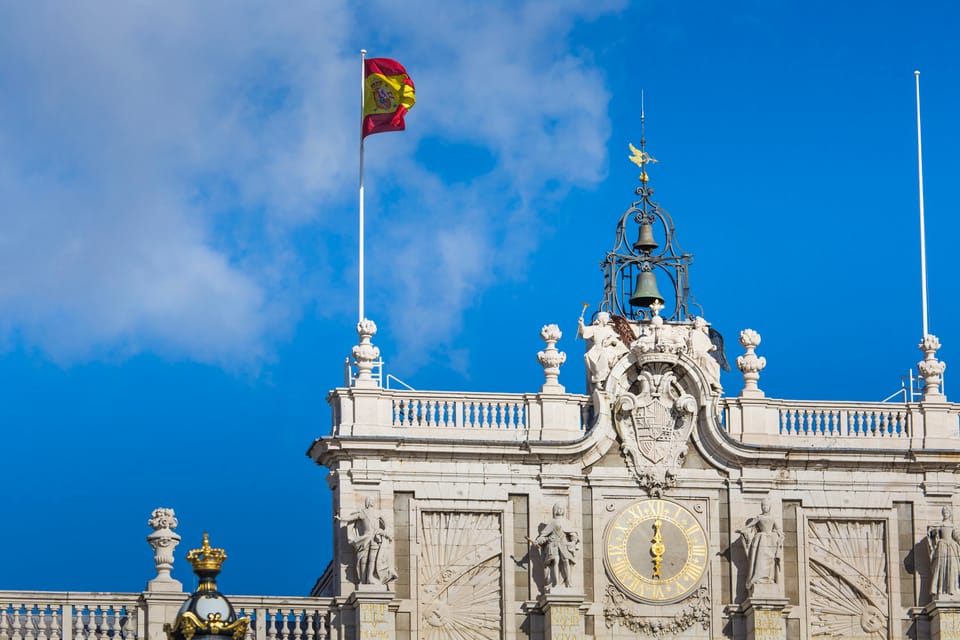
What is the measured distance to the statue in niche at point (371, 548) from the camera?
53906 mm

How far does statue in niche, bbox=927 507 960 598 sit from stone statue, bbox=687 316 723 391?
4.96m

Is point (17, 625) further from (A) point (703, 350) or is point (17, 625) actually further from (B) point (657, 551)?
(A) point (703, 350)

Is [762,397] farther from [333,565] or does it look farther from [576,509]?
[333,565]

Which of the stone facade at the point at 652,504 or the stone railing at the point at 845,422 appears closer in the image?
the stone facade at the point at 652,504

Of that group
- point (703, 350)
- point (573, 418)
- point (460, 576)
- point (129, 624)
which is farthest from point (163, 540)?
point (703, 350)

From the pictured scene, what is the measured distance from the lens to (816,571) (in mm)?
56094

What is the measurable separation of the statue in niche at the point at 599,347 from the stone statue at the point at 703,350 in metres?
1.30

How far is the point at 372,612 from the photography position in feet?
177

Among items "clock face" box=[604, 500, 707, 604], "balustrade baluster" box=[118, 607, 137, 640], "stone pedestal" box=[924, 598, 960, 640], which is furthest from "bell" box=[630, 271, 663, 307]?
"balustrade baluster" box=[118, 607, 137, 640]

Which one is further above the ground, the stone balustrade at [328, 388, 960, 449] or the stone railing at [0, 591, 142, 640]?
the stone balustrade at [328, 388, 960, 449]

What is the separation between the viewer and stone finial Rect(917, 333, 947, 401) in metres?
57.2

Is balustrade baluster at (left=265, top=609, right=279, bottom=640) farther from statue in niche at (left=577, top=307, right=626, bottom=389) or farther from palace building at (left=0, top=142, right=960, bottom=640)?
statue in niche at (left=577, top=307, right=626, bottom=389)

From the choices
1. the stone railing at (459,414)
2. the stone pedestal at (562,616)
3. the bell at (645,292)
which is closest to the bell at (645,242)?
the bell at (645,292)

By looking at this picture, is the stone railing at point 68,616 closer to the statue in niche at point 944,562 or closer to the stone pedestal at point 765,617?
the stone pedestal at point 765,617
